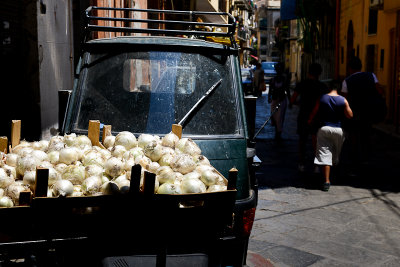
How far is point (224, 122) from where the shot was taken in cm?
398

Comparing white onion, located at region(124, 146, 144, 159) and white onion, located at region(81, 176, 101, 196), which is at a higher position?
white onion, located at region(124, 146, 144, 159)

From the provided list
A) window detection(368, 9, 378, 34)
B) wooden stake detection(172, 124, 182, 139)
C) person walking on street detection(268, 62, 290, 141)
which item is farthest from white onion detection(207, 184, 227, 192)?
window detection(368, 9, 378, 34)

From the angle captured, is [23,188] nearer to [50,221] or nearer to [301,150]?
[50,221]

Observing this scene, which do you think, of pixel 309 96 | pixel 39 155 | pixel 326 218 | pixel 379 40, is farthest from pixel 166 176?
pixel 379 40

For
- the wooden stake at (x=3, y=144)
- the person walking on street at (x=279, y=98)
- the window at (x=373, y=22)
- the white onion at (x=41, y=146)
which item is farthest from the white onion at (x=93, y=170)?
the window at (x=373, y=22)

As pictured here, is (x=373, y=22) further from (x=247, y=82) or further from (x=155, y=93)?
(x=155, y=93)

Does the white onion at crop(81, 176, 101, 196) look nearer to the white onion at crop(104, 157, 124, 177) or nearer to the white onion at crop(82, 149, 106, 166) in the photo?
the white onion at crop(104, 157, 124, 177)

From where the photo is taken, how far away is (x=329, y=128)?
7836 millimetres

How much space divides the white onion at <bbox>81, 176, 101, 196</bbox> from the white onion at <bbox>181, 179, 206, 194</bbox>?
0.41 meters

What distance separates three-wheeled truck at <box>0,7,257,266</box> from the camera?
242 cm

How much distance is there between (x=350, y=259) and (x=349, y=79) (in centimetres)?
437

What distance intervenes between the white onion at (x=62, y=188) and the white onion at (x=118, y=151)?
529 mm

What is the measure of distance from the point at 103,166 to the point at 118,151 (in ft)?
0.71

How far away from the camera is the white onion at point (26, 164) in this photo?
279cm
